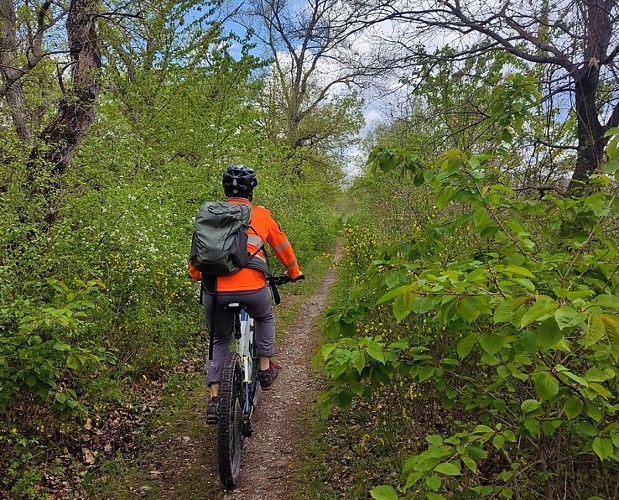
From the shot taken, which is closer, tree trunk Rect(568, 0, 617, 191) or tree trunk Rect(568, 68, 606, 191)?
tree trunk Rect(568, 0, 617, 191)

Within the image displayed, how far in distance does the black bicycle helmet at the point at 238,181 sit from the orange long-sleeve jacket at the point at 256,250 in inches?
3.5

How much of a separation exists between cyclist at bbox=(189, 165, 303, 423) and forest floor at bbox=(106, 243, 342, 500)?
2.04 ft

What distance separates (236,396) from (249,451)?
32.8 inches

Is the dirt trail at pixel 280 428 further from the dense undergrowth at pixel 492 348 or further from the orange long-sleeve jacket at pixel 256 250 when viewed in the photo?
the orange long-sleeve jacket at pixel 256 250

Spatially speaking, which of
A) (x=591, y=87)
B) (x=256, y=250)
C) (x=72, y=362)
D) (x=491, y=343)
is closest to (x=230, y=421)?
(x=72, y=362)

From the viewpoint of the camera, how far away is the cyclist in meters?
3.55

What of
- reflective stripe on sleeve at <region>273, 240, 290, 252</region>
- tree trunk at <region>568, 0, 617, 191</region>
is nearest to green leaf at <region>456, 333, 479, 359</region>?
reflective stripe on sleeve at <region>273, 240, 290, 252</region>

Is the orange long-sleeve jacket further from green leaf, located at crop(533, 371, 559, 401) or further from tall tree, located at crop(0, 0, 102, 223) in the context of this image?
tall tree, located at crop(0, 0, 102, 223)

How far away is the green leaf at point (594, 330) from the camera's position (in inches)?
45.1

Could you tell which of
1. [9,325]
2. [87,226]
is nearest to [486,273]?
[9,325]

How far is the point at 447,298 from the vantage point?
1.47 m

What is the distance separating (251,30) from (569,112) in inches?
246

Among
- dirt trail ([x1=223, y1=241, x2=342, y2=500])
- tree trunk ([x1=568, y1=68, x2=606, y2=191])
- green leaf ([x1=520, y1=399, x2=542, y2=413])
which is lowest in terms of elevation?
dirt trail ([x1=223, y1=241, x2=342, y2=500])

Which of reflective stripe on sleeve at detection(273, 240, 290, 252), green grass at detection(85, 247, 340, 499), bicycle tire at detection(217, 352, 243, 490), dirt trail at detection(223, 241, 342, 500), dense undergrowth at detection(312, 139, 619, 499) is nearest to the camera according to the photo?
dense undergrowth at detection(312, 139, 619, 499)
